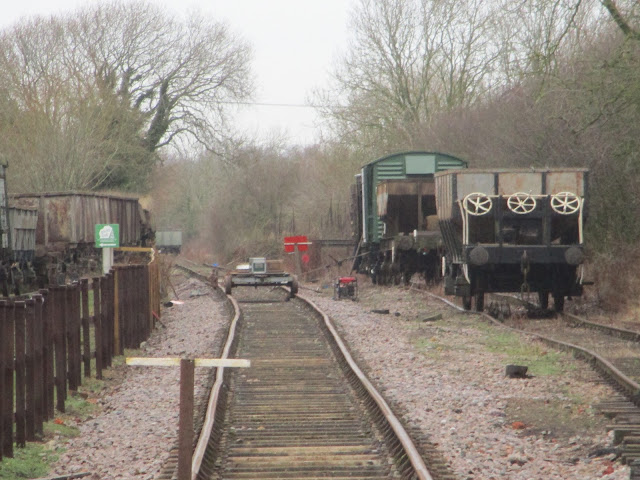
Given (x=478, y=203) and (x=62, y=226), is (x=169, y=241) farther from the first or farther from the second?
(x=478, y=203)

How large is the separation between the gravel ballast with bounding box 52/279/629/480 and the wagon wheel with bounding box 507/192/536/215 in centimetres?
222

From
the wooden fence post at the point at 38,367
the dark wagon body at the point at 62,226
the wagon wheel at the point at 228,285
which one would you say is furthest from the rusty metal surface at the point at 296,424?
the dark wagon body at the point at 62,226

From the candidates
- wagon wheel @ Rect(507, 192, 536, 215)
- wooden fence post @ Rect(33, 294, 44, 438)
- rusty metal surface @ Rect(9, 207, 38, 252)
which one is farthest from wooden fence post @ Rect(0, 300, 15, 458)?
rusty metal surface @ Rect(9, 207, 38, 252)

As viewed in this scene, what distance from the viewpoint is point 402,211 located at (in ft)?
78.6

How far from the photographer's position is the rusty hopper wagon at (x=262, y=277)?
23000mm

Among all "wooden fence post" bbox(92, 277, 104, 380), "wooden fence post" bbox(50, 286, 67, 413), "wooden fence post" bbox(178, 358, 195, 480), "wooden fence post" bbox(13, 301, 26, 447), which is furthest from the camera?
"wooden fence post" bbox(92, 277, 104, 380)

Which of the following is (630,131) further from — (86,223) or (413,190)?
(86,223)

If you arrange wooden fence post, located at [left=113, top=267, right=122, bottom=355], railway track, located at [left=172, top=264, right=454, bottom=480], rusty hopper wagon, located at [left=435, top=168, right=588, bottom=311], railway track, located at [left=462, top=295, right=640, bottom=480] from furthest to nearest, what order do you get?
rusty hopper wagon, located at [left=435, top=168, right=588, bottom=311] → wooden fence post, located at [left=113, top=267, right=122, bottom=355] → railway track, located at [left=462, top=295, right=640, bottom=480] → railway track, located at [left=172, top=264, right=454, bottom=480]

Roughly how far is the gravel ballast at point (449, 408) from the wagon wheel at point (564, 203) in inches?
102

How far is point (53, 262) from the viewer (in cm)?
2880

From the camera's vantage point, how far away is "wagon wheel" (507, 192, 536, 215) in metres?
16.2

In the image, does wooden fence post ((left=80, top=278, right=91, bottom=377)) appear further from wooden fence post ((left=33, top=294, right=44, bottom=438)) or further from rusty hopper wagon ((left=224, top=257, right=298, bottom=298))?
rusty hopper wagon ((left=224, top=257, right=298, bottom=298))

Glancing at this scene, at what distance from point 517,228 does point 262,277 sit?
8.23 metres

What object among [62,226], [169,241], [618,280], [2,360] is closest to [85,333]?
[2,360]
